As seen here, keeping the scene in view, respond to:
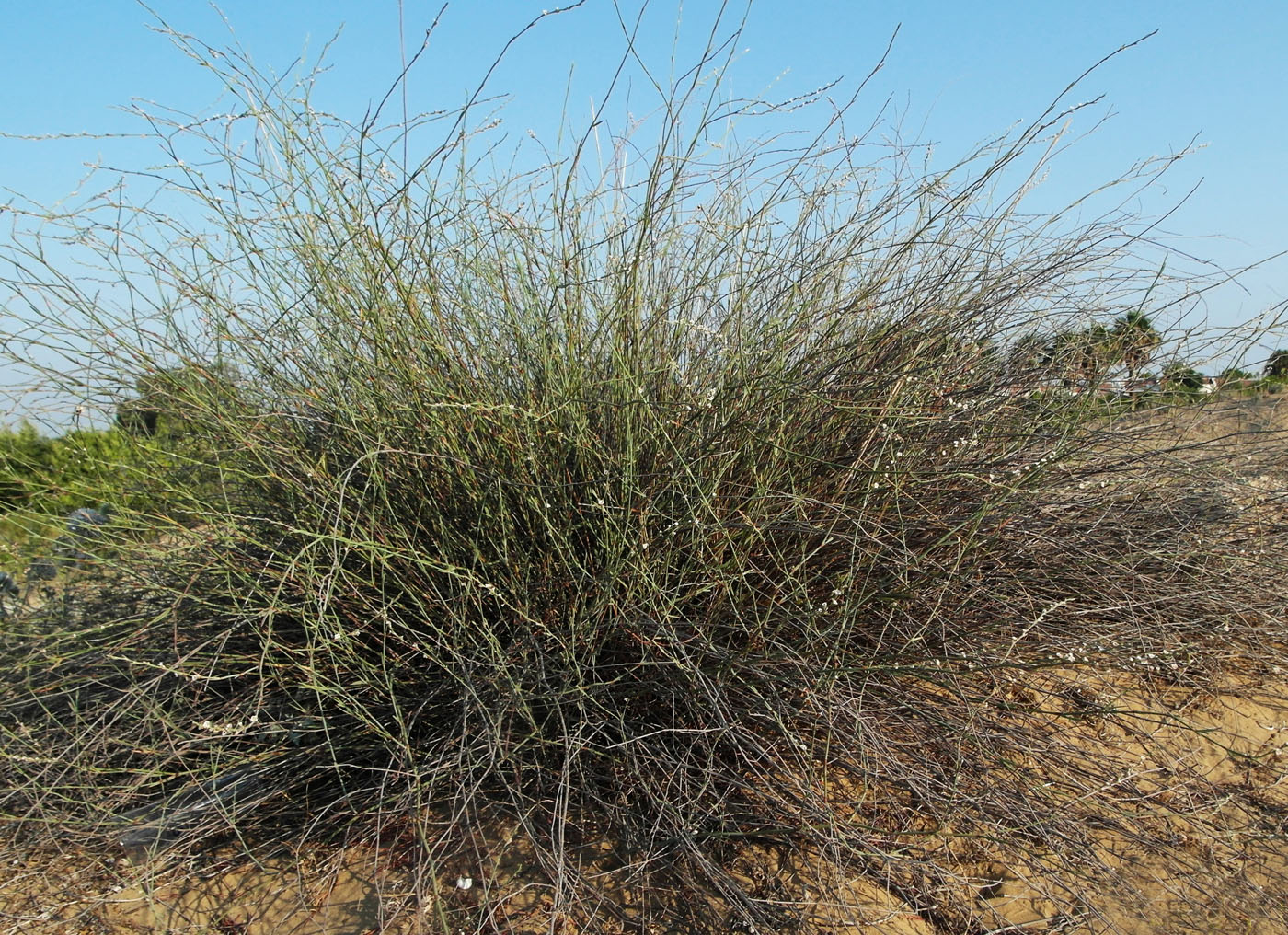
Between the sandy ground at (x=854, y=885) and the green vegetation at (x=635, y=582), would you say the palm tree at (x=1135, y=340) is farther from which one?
the sandy ground at (x=854, y=885)

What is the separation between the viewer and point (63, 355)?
238cm

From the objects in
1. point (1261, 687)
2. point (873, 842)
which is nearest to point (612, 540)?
point (873, 842)

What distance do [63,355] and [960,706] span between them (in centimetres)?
249

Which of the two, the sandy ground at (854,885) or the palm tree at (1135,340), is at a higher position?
the palm tree at (1135,340)

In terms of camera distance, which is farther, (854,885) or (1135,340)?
(1135,340)

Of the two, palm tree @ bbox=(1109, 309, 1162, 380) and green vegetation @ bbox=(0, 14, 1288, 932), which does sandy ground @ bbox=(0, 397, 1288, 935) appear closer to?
green vegetation @ bbox=(0, 14, 1288, 932)

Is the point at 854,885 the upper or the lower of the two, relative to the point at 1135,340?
lower

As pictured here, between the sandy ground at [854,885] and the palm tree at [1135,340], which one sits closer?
the sandy ground at [854,885]

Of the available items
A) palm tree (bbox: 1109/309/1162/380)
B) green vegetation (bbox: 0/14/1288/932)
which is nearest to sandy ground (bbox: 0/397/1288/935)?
green vegetation (bbox: 0/14/1288/932)

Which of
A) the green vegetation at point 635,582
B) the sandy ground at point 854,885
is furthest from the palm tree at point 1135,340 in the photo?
the sandy ground at point 854,885

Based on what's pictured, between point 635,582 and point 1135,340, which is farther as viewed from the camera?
point 1135,340

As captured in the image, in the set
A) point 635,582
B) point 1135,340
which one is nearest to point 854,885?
point 635,582

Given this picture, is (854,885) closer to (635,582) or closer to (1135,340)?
(635,582)

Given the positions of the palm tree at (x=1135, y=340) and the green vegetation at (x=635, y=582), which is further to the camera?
the palm tree at (x=1135, y=340)
